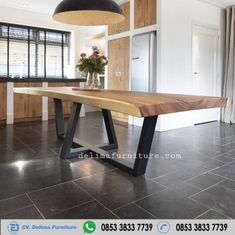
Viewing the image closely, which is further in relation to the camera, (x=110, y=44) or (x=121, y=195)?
(x=110, y=44)

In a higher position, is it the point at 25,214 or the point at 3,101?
the point at 3,101

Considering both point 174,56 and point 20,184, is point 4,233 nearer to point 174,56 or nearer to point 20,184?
point 20,184

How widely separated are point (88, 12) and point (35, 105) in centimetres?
312

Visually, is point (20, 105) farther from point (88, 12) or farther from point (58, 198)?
point (58, 198)

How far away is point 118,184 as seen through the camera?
213 cm

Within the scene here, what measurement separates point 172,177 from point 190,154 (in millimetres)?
824

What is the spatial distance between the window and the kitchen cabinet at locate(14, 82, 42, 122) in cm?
105

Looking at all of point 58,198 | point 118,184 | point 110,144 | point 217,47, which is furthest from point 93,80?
point 217,47

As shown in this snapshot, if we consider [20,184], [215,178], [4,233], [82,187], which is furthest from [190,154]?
[4,233]

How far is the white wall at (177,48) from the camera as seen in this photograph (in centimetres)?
429

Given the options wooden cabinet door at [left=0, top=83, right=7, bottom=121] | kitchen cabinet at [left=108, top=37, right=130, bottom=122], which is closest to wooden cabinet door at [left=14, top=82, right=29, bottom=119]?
wooden cabinet door at [left=0, top=83, right=7, bottom=121]

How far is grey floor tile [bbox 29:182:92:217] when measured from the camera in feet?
5.59

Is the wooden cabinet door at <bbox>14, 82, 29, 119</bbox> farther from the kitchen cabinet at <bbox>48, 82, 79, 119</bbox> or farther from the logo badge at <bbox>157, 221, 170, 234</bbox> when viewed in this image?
the logo badge at <bbox>157, 221, 170, 234</bbox>

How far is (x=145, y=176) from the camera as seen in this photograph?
2312mm
